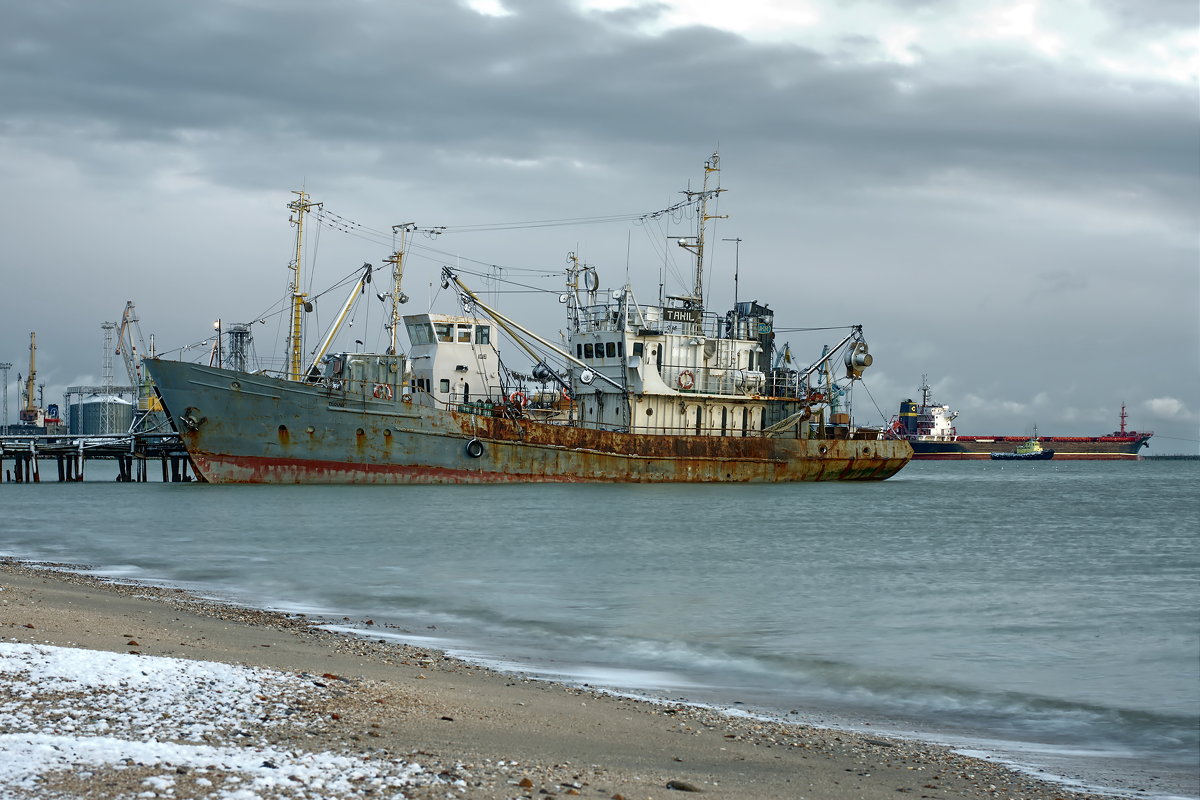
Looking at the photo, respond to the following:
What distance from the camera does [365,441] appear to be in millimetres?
42906

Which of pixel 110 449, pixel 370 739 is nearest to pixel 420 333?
pixel 110 449

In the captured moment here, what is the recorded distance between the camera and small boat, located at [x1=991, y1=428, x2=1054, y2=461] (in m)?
141

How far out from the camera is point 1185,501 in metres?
54.7

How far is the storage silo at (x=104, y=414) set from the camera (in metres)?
138

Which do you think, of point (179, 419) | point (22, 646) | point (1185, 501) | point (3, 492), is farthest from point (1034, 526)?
point (3, 492)

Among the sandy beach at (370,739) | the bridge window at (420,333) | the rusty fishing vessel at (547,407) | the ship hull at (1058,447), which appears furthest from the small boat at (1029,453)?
the sandy beach at (370,739)

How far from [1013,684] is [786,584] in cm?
904

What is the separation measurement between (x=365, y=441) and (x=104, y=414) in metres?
110

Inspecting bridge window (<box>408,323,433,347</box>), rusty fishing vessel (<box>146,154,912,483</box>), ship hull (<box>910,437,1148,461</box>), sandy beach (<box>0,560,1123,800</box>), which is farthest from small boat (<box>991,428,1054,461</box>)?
sandy beach (<box>0,560,1123,800</box>)

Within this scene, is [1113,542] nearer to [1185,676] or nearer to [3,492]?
[1185,676]

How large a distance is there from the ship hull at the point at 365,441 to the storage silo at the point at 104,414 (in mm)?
103615

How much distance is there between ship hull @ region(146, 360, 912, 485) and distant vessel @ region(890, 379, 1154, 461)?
3580 inches

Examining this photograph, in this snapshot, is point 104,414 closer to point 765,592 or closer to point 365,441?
point 365,441

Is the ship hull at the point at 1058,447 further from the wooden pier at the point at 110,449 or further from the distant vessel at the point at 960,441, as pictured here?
the wooden pier at the point at 110,449
